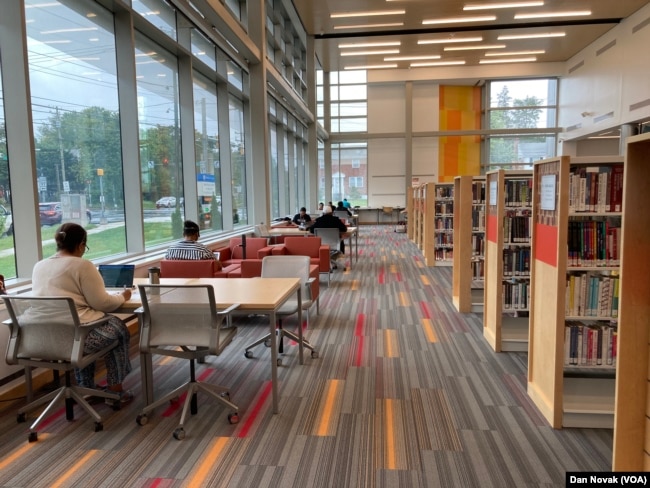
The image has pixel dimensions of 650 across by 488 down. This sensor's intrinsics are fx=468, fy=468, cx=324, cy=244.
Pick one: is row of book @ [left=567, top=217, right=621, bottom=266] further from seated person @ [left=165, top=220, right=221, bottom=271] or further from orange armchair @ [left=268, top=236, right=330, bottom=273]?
orange armchair @ [left=268, top=236, right=330, bottom=273]

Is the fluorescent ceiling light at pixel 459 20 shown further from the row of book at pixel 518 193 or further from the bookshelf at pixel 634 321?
the bookshelf at pixel 634 321

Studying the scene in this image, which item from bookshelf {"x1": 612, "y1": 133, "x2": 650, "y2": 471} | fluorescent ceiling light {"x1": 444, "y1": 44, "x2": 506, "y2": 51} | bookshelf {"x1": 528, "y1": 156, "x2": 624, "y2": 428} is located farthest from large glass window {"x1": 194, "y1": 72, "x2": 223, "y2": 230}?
fluorescent ceiling light {"x1": 444, "y1": 44, "x2": 506, "y2": 51}

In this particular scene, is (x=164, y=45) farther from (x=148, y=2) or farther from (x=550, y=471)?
(x=550, y=471)

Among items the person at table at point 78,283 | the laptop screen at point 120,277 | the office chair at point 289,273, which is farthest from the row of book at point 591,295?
the laptop screen at point 120,277

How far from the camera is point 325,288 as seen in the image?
755cm

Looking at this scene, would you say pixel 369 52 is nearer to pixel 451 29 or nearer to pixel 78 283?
pixel 451 29

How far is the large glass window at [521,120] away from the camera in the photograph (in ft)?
65.8

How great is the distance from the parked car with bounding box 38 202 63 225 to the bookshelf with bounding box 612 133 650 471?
4528 mm

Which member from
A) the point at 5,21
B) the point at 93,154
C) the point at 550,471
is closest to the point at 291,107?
the point at 93,154

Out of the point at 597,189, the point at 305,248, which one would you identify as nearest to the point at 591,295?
the point at 597,189

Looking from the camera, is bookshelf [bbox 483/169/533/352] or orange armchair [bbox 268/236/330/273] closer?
bookshelf [bbox 483/169/533/352]

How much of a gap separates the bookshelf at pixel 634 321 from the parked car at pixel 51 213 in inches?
178

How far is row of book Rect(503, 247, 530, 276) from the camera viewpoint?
4523 millimetres

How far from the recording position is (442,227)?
9.75m
